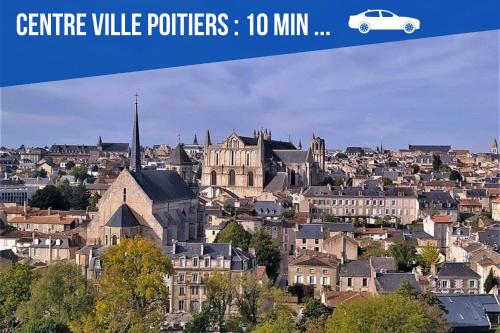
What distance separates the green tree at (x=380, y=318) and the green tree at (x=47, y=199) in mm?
45903

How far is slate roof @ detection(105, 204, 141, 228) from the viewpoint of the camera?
40531 mm

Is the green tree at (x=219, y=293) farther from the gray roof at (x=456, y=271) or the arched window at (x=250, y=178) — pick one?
the arched window at (x=250, y=178)

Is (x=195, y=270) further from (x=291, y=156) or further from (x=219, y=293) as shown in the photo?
(x=291, y=156)

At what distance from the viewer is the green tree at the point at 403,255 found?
40188mm

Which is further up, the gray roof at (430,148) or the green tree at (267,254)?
the gray roof at (430,148)

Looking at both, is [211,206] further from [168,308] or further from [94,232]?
[168,308]

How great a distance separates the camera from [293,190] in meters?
77.3

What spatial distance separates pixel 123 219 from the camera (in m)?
40.8

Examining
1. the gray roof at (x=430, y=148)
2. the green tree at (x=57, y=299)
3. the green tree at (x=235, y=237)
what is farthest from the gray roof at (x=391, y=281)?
the gray roof at (x=430, y=148)

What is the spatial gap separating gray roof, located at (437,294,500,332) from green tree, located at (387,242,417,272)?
9.19 m

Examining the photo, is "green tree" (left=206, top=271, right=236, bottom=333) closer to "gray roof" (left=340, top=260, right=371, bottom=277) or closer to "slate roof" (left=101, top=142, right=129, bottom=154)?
"gray roof" (left=340, top=260, right=371, bottom=277)

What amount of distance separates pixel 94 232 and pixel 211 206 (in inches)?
860

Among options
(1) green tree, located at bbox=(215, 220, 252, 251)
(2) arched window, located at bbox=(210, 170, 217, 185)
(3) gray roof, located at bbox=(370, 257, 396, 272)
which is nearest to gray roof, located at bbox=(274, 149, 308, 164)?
(2) arched window, located at bbox=(210, 170, 217, 185)

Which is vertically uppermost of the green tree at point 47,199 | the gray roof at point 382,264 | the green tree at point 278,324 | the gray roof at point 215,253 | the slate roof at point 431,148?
the slate roof at point 431,148
